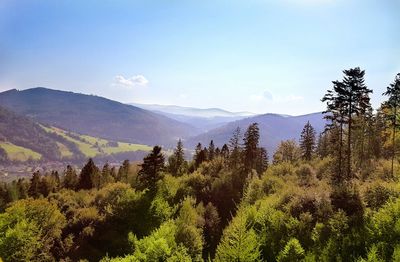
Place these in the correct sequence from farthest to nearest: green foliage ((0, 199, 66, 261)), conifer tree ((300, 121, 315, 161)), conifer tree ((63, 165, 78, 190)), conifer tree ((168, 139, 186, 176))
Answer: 1. conifer tree ((63, 165, 78, 190))
2. conifer tree ((168, 139, 186, 176))
3. conifer tree ((300, 121, 315, 161))
4. green foliage ((0, 199, 66, 261))

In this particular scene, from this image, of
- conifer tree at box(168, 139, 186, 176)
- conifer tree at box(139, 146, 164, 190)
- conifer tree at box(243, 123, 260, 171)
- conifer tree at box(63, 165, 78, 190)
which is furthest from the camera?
conifer tree at box(63, 165, 78, 190)

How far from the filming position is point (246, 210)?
42.2 meters

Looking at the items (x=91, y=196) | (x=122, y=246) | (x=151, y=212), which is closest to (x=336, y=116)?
(x=151, y=212)

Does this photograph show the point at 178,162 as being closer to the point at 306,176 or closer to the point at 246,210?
the point at 306,176

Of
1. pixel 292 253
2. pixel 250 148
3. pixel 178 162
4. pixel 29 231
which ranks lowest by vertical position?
pixel 29 231

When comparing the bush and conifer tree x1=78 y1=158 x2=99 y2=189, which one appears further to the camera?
conifer tree x1=78 y1=158 x2=99 y2=189

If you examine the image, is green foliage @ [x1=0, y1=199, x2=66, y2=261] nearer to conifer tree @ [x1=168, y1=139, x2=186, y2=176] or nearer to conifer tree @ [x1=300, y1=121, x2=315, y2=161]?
conifer tree @ [x1=168, y1=139, x2=186, y2=176]

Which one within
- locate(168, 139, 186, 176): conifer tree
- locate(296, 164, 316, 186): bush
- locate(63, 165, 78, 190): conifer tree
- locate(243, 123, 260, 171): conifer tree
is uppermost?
locate(243, 123, 260, 171): conifer tree

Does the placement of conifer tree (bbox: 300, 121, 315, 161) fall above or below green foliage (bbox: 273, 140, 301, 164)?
above

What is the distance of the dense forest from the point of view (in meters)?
31.6

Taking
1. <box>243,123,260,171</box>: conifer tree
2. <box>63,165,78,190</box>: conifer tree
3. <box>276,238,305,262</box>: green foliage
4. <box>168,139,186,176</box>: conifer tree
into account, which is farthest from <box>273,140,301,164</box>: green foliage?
<box>276,238,305,262</box>: green foliage

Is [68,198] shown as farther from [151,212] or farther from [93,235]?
[151,212]

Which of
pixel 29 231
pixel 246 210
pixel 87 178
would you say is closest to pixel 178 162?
pixel 87 178

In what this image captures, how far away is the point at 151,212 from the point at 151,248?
28763mm
